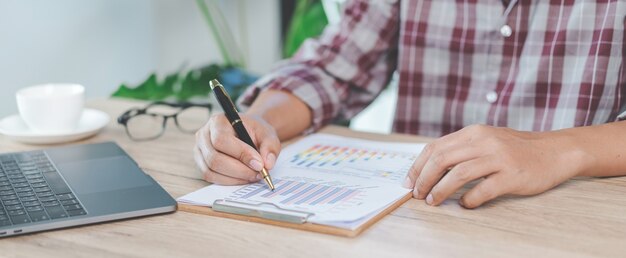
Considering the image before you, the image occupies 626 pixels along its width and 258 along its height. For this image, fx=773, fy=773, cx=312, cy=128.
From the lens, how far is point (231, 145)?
104 centimetres

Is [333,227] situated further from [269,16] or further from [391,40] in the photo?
[269,16]

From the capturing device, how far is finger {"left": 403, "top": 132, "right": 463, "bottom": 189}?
0.97 meters

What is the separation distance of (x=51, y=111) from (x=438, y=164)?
673 millimetres

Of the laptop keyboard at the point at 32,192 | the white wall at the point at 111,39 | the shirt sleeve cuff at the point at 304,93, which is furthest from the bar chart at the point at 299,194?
the white wall at the point at 111,39

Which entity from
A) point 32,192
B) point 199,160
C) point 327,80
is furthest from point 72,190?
point 327,80

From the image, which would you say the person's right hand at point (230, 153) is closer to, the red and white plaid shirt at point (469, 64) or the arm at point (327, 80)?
the arm at point (327, 80)

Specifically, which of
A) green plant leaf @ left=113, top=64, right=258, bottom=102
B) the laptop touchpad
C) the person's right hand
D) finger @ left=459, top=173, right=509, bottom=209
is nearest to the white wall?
green plant leaf @ left=113, top=64, right=258, bottom=102

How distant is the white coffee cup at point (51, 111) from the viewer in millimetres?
1272

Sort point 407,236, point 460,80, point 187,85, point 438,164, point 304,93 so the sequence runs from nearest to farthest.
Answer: point 407,236, point 438,164, point 304,93, point 460,80, point 187,85

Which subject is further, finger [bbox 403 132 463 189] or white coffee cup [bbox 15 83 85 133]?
white coffee cup [bbox 15 83 85 133]

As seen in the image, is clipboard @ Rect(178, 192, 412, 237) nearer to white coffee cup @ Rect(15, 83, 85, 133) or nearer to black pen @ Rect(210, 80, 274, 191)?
black pen @ Rect(210, 80, 274, 191)

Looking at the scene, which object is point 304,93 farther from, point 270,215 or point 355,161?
point 270,215

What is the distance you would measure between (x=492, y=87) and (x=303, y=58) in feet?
1.21

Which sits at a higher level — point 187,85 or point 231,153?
point 231,153
